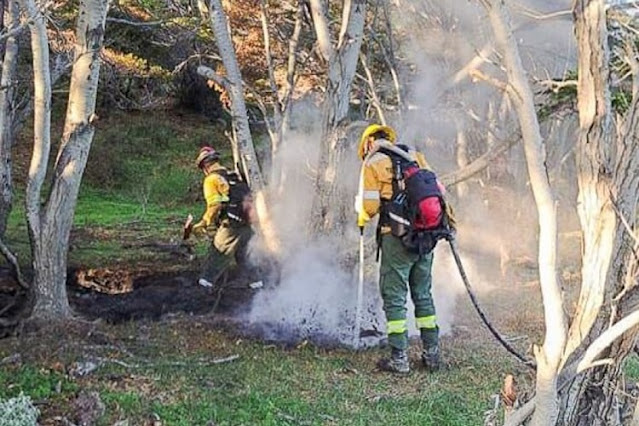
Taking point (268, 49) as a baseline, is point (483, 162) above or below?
below

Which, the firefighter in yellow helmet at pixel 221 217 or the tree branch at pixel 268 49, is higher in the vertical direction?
the tree branch at pixel 268 49

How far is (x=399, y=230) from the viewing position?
19.8 feet

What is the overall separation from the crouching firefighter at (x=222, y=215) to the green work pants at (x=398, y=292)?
2887mm

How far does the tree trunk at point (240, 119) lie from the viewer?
348 inches

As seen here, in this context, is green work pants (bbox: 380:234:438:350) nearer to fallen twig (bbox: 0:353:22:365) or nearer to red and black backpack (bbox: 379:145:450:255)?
red and black backpack (bbox: 379:145:450:255)

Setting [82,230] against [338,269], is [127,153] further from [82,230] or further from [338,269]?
[338,269]

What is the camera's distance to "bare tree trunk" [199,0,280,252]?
884 cm

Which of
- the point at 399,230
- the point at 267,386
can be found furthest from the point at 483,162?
the point at 267,386

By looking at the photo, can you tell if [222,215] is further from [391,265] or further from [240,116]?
[391,265]

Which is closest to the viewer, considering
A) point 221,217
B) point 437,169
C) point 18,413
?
point 18,413

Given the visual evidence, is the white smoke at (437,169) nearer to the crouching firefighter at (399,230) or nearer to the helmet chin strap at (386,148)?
the crouching firefighter at (399,230)

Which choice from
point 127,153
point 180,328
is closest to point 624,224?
point 180,328

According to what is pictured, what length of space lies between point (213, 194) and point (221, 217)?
393 millimetres

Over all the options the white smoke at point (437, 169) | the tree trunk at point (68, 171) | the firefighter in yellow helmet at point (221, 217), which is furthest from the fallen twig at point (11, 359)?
the firefighter in yellow helmet at point (221, 217)
